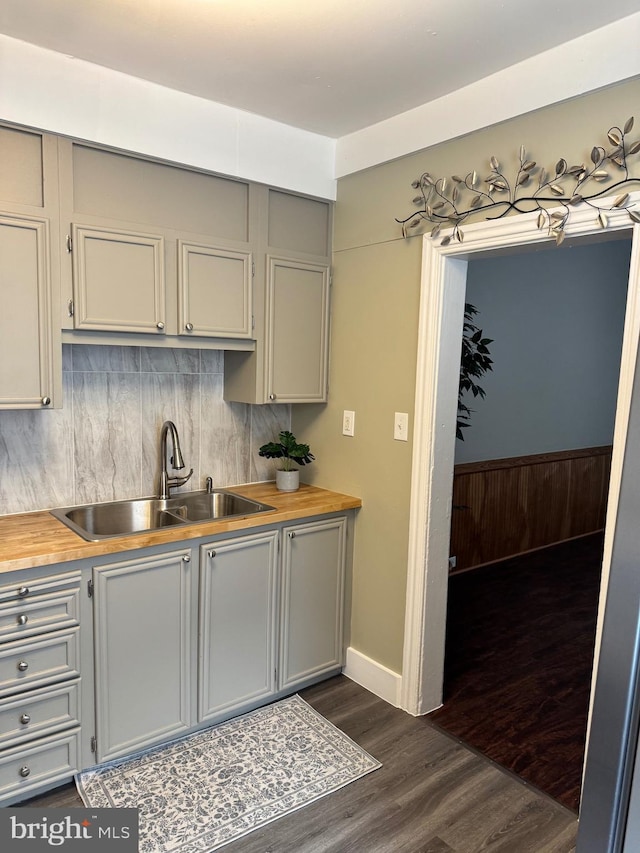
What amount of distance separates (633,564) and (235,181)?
240 centimetres

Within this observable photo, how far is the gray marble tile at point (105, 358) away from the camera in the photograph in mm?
2549

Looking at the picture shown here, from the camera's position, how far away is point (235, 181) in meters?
2.61

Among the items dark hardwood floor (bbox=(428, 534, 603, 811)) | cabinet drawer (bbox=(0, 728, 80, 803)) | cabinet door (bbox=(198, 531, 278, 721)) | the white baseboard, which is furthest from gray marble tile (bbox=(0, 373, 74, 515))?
dark hardwood floor (bbox=(428, 534, 603, 811))

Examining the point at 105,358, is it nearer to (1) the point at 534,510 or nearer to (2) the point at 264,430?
(2) the point at 264,430

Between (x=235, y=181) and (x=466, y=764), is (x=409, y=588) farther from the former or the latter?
(x=235, y=181)

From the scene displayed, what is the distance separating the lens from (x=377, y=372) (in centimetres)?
277

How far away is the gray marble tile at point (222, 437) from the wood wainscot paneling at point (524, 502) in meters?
1.64

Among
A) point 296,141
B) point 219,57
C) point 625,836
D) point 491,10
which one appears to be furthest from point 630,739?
point 296,141

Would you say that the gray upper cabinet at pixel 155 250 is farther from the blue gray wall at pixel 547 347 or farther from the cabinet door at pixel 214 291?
the blue gray wall at pixel 547 347

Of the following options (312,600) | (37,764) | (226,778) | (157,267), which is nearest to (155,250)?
(157,267)

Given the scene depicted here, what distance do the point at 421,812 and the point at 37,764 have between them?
52.4 inches

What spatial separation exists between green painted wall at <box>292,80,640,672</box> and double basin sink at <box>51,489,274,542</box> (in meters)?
0.51

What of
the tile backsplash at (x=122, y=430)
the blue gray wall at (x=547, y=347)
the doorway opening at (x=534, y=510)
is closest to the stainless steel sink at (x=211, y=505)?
the tile backsplash at (x=122, y=430)

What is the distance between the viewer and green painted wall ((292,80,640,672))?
2604 millimetres
